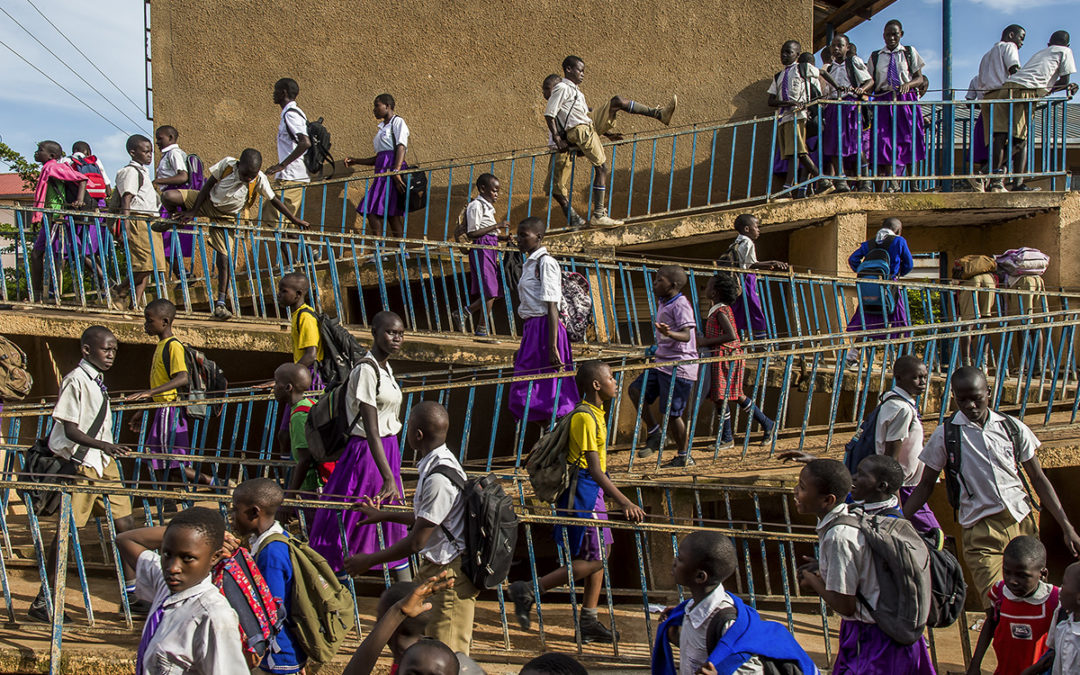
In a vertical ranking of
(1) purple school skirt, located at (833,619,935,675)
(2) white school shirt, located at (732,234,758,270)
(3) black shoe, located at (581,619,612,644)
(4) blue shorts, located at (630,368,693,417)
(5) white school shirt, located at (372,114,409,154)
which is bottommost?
(3) black shoe, located at (581,619,612,644)

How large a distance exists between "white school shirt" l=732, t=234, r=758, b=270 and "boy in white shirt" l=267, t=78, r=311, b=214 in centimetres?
432

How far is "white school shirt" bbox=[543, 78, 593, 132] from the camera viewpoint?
10164 millimetres

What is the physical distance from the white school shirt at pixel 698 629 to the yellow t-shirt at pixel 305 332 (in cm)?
370

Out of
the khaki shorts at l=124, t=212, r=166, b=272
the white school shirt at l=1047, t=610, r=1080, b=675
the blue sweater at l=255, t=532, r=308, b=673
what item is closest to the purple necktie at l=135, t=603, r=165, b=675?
the blue sweater at l=255, t=532, r=308, b=673

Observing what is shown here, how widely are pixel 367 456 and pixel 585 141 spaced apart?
5.40m

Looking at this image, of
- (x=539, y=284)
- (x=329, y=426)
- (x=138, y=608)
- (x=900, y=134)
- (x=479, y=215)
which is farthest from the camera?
(x=900, y=134)

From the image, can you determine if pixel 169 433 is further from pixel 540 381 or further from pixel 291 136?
pixel 291 136

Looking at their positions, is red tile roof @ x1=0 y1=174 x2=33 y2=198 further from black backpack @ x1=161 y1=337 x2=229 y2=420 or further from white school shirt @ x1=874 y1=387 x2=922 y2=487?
white school shirt @ x1=874 y1=387 x2=922 y2=487

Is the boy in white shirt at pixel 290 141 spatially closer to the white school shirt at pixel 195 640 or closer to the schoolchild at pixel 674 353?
the schoolchild at pixel 674 353

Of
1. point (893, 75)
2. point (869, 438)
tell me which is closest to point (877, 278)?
point (893, 75)

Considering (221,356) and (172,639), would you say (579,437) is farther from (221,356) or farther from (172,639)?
(221,356)

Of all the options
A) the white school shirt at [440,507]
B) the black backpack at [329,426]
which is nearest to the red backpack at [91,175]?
the black backpack at [329,426]

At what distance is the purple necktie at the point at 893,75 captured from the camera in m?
11.4

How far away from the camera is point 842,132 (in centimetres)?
1114
